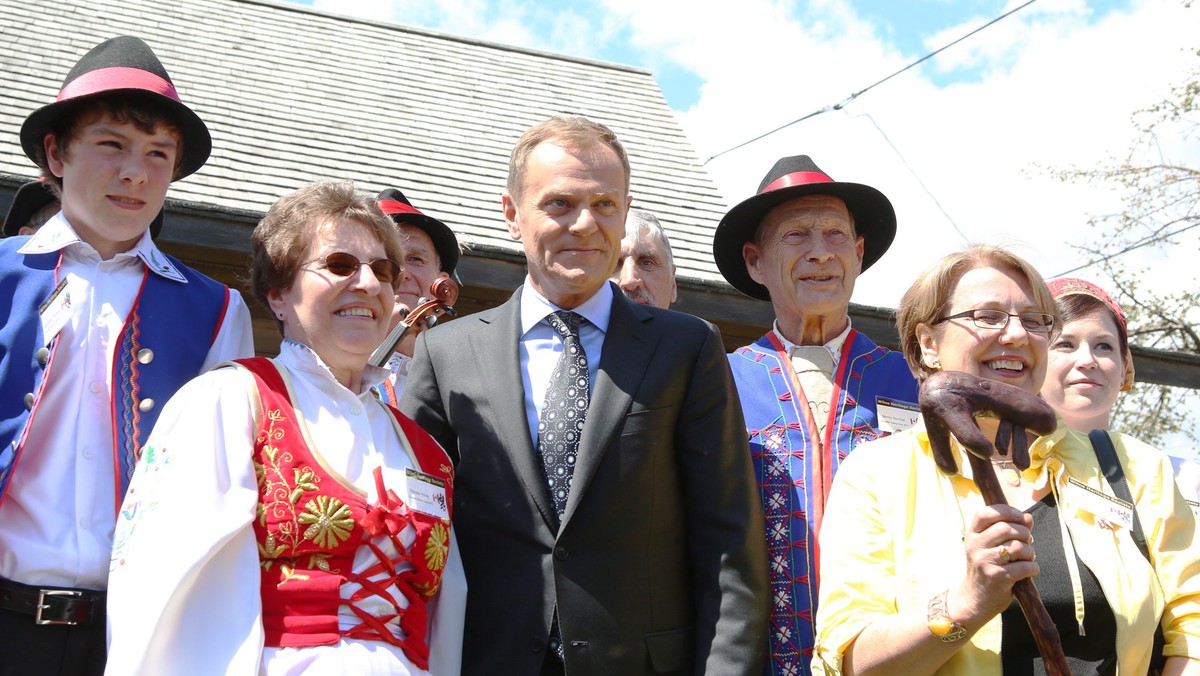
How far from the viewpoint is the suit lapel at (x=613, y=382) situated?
2736 mm

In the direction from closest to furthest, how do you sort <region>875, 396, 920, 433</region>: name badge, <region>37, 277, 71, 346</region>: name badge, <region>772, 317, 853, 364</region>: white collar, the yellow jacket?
1. the yellow jacket
2. <region>37, 277, 71, 346</region>: name badge
3. <region>875, 396, 920, 433</region>: name badge
4. <region>772, 317, 853, 364</region>: white collar

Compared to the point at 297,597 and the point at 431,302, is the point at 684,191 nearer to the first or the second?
the point at 431,302

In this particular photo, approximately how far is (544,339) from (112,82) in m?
1.29

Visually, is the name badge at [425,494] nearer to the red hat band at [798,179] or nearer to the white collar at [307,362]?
the white collar at [307,362]

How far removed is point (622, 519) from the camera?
275 cm

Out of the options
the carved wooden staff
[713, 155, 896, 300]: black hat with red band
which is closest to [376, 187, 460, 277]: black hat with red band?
[713, 155, 896, 300]: black hat with red band

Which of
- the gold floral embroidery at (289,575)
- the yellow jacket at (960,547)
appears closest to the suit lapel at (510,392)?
the gold floral embroidery at (289,575)

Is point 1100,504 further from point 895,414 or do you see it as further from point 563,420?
point 563,420

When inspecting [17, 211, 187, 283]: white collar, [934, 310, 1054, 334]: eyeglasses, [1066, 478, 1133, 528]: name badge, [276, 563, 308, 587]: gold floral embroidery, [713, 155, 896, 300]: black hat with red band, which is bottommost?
[276, 563, 308, 587]: gold floral embroidery

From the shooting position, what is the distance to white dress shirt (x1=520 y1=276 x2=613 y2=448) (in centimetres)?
294

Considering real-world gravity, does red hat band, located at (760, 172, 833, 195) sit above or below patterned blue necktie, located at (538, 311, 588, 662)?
above

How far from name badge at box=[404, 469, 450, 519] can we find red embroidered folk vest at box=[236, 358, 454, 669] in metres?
0.02

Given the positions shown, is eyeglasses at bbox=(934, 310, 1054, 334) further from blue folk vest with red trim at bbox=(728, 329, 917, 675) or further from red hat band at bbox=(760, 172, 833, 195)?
red hat band at bbox=(760, 172, 833, 195)

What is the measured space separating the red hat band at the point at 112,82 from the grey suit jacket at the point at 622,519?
1065 mm
